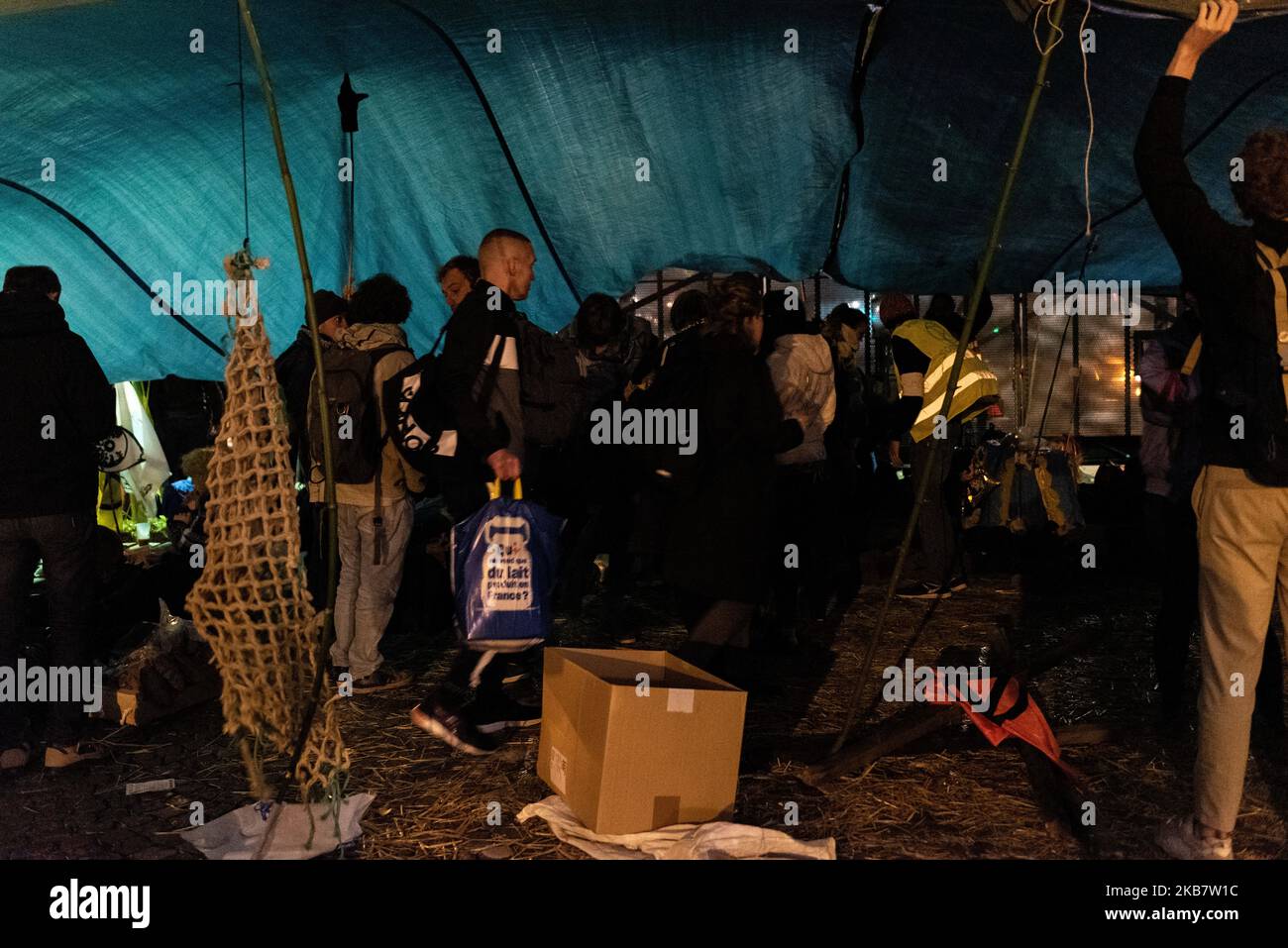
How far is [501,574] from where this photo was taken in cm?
418

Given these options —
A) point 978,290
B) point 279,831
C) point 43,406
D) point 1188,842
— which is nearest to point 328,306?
point 43,406

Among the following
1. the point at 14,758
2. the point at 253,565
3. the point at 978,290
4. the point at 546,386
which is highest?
the point at 978,290

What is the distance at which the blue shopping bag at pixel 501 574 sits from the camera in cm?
418

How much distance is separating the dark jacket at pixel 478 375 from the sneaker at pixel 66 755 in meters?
2.07

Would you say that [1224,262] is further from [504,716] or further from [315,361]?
[504,716]

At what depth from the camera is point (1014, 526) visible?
27.1ft

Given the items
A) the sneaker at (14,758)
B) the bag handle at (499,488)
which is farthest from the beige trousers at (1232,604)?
the sneaker at (14,758)

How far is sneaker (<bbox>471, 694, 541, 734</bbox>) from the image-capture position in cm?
480

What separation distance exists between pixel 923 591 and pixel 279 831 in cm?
532

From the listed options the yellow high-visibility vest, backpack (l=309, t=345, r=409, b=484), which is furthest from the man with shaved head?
the yellow high-visibility vest

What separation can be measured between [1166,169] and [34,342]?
4.09 metres

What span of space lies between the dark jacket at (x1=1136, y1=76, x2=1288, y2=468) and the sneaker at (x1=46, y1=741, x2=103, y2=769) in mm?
4385

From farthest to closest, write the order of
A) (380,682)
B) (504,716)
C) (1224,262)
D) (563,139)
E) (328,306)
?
(563,139) → (328,306) → (380,682) → (504,716) → (1224,262)

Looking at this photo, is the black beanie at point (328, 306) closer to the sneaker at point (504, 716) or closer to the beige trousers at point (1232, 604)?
the sneaker at point (504, 716)
